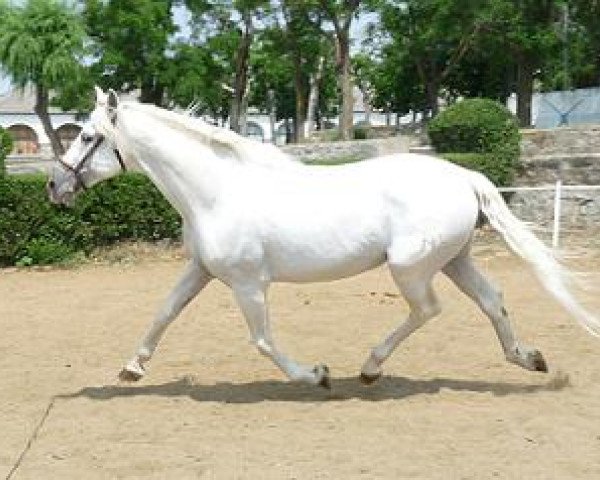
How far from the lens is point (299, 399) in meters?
5.40

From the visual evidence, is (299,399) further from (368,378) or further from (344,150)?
(344,150)

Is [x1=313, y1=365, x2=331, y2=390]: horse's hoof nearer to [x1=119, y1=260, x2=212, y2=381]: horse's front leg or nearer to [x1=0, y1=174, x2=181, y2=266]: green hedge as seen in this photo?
[x1=119, y1=260, x2=212, y2=381]: horse's front leg

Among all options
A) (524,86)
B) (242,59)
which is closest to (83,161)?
(242,59)

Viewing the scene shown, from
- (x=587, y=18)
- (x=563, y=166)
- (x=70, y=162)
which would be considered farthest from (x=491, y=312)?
(x=587, y=18)

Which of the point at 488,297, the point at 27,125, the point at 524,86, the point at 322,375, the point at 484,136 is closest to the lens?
Result: the point at 322,375

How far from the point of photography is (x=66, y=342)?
24.9 ft

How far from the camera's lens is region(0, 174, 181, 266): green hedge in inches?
523

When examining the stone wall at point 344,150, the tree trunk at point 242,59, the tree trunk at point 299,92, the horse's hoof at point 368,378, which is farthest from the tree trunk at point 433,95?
the horse's hoof at point 368,378

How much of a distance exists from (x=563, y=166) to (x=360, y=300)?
876cm

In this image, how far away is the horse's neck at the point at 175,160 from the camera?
5.28m

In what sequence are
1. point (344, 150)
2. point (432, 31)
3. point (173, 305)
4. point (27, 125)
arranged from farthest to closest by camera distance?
point (27, 125)
point (432, 31)
point (344, 150)
point (173, 305)

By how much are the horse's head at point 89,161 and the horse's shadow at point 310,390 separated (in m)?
1.26

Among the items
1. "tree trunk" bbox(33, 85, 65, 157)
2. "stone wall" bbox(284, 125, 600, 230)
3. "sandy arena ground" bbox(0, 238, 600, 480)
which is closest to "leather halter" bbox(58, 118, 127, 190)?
"sandy arena ground" bbox(0, 238, 600, 480)

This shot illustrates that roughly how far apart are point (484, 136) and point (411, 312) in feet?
39.4
